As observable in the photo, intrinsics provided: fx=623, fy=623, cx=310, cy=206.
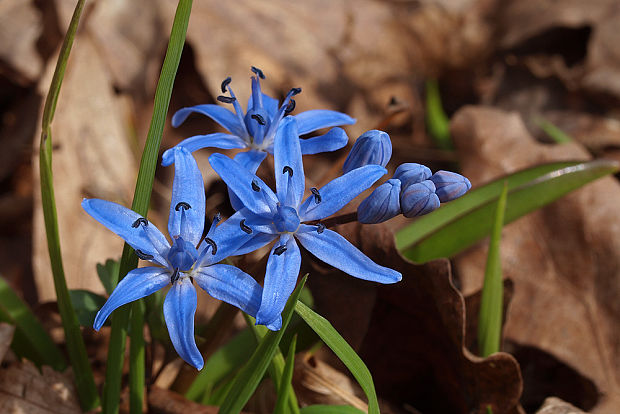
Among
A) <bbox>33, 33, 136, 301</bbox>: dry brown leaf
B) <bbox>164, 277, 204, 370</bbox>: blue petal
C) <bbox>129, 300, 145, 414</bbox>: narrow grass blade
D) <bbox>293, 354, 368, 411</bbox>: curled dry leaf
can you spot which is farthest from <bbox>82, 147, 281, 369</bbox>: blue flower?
<bbox>33, 33, 136, 301</bbox>: dry brown leaf

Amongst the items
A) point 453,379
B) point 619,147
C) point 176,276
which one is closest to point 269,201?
point 176,276

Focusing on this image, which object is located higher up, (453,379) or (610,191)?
(610,191)

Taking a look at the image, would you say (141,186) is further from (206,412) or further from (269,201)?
(206,412)

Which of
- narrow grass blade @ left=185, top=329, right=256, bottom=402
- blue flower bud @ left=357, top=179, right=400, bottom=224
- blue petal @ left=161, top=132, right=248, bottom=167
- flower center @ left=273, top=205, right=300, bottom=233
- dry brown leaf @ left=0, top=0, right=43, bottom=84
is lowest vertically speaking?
narrow grass blade @ left=185, top=329, right=256, bottom=402

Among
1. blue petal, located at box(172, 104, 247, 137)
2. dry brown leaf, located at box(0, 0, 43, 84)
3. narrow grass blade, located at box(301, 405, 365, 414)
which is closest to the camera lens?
narrow grass blade, located at box(301, 405, 365, 414)

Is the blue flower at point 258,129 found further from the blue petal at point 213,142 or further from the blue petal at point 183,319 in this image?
the blue petal at point 183,319

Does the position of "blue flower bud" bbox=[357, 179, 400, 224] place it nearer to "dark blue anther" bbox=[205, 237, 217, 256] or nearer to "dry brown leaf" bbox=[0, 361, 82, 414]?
"dark blue anther" bbox=[205, 237, 217, 256]
